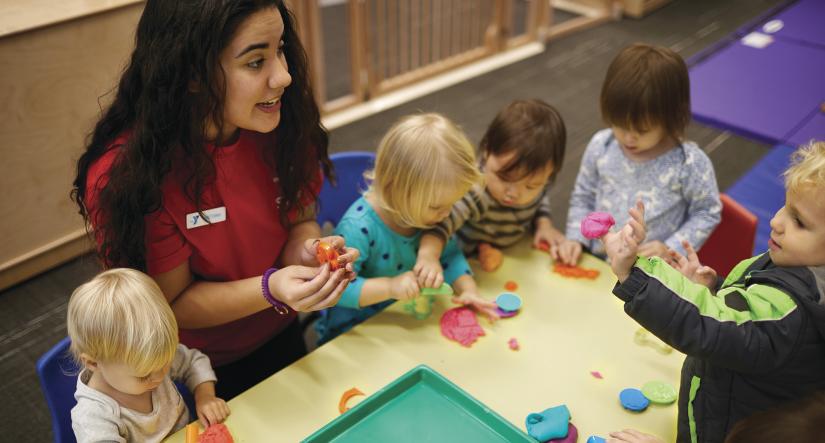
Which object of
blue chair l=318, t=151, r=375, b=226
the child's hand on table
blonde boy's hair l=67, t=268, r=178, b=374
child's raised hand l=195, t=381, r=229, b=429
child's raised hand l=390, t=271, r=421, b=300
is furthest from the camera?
blue chair l=318, t=151, r=375, b=226

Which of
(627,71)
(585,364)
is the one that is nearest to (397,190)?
(585,364)

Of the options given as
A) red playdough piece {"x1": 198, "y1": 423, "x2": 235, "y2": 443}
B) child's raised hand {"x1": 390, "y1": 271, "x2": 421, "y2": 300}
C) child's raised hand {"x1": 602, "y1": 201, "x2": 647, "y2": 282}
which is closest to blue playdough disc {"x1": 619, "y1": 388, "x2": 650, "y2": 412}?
child's raised hand {"x1": 602, "y1": 201, "x2": 647, "y2": 282}

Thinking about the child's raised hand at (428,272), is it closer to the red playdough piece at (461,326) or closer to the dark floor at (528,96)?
the red playdough piece at (461,326)

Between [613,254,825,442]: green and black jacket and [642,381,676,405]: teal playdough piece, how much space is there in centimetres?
21

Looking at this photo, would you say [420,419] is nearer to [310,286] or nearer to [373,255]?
[310,286]

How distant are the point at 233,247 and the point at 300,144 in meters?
0.25

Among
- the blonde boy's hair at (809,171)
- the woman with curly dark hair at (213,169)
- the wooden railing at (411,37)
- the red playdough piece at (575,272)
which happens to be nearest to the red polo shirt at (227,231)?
the woman with curly dark hair at (213,169)

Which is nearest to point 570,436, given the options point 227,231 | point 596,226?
point 596,226

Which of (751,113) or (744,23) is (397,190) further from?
(744,23)

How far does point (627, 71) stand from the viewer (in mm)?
1646

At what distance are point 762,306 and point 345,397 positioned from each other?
0.68m

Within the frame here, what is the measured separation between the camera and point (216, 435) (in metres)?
1.11

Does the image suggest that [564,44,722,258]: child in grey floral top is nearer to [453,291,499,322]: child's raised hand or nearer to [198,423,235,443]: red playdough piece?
[453,291,499,322]: child's raised hand

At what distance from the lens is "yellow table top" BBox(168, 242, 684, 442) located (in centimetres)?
117
